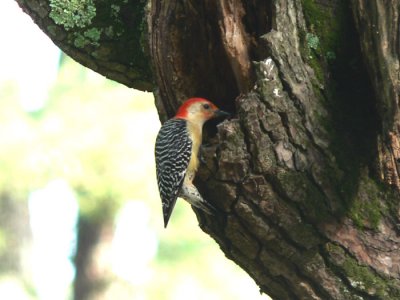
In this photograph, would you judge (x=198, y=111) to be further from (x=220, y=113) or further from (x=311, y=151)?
(x=311, y=151)

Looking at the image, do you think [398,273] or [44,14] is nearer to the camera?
[398,273]

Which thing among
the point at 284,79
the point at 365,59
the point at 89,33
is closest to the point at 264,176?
the point at 284,79

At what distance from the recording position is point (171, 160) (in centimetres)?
464

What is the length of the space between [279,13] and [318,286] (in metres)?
1.19

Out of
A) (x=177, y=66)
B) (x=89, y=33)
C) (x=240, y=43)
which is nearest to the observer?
(x=240, y=43)

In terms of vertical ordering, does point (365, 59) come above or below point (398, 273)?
above

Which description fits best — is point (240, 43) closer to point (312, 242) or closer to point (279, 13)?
point (279, 13)

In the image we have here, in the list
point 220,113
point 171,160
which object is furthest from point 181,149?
point 220,113

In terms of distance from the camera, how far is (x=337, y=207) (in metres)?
3.43

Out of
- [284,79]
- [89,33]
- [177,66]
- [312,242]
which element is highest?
[89,33]

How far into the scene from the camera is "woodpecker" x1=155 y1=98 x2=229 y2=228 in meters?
4.08

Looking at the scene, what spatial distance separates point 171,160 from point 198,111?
0.55 metres

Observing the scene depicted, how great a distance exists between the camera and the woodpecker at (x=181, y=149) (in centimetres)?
408

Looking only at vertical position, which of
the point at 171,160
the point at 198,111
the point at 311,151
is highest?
the point at 171,160
